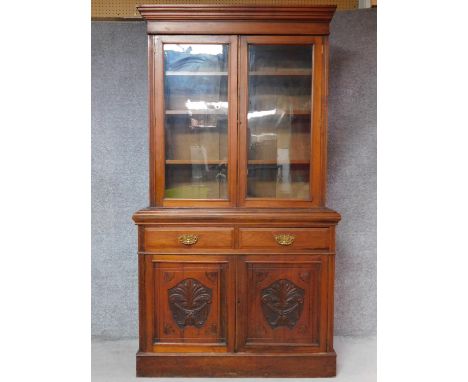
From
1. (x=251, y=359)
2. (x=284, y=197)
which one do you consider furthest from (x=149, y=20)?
(x=251, y=359)

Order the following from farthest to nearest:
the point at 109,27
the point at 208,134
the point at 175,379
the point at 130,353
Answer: the point at 109,27 < the point at 130,353 < the point at 208,134 < the point at 175,379

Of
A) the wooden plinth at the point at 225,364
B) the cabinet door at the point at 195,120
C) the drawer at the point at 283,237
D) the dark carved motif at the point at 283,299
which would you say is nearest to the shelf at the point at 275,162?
the cabinet door at the point at 195,120

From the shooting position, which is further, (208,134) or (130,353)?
(130,353)

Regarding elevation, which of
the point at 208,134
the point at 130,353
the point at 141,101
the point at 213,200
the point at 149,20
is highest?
the point at 149,20

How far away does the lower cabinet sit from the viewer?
2346 millimetres

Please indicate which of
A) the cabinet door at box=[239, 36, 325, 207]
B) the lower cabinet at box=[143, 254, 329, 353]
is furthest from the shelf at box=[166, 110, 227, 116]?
the lower cabinet at box=[143, 254, 329, 353]

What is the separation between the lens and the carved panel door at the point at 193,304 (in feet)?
7.70

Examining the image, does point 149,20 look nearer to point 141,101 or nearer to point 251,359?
point 141,101

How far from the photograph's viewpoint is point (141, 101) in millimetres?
2875

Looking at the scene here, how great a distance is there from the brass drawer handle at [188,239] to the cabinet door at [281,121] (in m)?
0.31

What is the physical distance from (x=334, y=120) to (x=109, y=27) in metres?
1.51

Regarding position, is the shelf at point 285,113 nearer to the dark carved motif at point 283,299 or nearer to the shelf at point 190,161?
the shelf at point 190,161

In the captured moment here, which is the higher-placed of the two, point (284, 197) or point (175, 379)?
point (284, 197)

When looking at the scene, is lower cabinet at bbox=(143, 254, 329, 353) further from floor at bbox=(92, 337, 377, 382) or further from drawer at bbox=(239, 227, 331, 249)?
floor at bbox=(92, 337, 377, 382)
